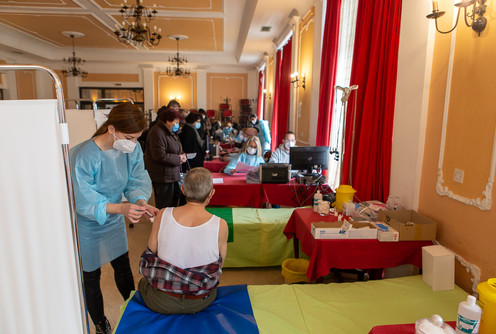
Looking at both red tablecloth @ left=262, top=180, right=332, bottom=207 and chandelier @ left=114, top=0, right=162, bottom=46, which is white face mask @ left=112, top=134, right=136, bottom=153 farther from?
chandelier @ left=114, top=0, right=162, bottom=46

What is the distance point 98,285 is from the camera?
2.03m

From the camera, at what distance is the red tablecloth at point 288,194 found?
3.87 metres

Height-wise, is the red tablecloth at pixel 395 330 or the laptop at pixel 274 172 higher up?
the laptop at pixel 274 172

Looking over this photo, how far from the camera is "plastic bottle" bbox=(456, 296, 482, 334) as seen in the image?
1.18 meters

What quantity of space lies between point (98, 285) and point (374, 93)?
272 cm

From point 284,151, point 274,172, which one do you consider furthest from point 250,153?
point 274,172

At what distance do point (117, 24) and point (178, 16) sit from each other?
1.78 m

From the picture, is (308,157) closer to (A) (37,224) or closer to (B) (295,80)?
(B) (295,80)

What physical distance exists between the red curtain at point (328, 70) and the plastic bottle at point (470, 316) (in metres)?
3.32

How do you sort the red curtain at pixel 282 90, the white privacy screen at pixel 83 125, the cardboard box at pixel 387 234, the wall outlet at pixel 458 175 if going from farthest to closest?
the red curtain at pixel 282 90, the white privacy screen at pixel 83 125, the cardboard box at pixel 387 234, the wall outlet at pixel 458 175

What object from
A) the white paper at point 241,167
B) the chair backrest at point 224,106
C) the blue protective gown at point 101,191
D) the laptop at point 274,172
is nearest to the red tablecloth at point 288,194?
the laptop at point 274,172

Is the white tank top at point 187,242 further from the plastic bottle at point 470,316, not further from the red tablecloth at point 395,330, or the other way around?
the plastic bottle at point 470,316

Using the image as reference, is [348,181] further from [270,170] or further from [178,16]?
[178,16]

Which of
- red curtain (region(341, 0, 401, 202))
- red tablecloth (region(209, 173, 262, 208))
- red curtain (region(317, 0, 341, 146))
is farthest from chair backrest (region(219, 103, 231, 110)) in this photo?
red curtain (region(341, 0, 401, 202))
